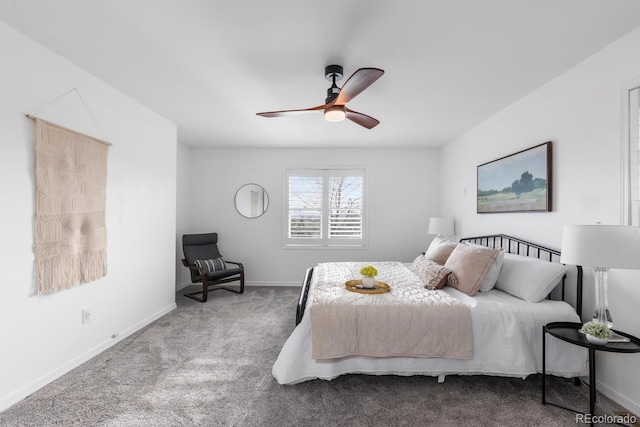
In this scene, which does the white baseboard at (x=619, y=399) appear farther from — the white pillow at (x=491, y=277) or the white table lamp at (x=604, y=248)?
the white pillow at (x=491, y=277)

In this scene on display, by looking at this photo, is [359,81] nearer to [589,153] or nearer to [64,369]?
[589,153]

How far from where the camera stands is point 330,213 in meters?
5.47

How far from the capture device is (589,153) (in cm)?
237

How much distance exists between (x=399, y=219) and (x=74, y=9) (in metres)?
4.82

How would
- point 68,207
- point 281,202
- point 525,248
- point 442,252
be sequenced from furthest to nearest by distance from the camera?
point 281,202, point 442,252, point 525,248, point 68,207

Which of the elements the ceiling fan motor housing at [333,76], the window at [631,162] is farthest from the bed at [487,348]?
the ceiling fan motor housing at [333,76]

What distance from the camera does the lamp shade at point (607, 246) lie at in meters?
1.73

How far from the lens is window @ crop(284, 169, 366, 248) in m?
5.46

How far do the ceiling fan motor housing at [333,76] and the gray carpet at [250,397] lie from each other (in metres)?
2.29

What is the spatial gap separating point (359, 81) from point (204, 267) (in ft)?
11.9

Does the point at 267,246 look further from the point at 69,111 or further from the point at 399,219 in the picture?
the point at 69,111

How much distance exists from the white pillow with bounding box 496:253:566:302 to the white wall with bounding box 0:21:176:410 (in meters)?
3.74

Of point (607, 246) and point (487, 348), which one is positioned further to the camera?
point (487, 348)

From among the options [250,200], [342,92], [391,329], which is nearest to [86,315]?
[391,329]
